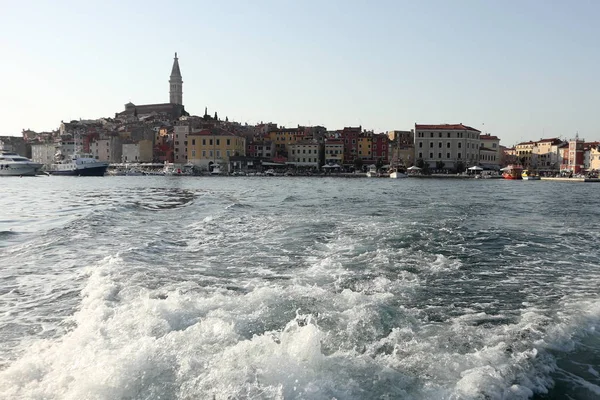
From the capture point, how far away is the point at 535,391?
3.71 meters

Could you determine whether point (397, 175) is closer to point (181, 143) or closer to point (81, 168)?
point (181, 143)

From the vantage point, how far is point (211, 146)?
71.4 meters

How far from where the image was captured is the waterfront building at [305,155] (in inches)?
2904

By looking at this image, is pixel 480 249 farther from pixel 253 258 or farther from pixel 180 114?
pixel 180 114

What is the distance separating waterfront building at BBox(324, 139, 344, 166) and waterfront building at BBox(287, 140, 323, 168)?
1355 mm

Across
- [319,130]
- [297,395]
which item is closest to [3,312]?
[297,395]

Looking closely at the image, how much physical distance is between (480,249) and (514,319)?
14.9ft

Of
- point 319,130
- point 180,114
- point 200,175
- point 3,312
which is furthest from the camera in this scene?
point 180,114

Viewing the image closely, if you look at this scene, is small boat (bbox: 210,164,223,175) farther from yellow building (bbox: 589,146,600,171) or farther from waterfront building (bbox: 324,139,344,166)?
yellow building (bbox: 589,146,600,171)

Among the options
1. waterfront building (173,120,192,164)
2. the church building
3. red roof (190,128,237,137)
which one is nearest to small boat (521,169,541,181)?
red roof (190,128,237,137)

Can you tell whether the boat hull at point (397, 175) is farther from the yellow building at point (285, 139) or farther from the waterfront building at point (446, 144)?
the yellow building at point (285, 139)

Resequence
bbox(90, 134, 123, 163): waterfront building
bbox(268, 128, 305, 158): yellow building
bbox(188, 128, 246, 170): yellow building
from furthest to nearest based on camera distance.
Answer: bbox(90, 134, 123, 163): waterfront building → bbox(268, 128, 305, 158): yellow building → bbox(188, 128, 246, 170): yellow building

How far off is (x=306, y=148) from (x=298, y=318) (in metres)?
69.7

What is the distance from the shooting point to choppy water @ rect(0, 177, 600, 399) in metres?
3.67
